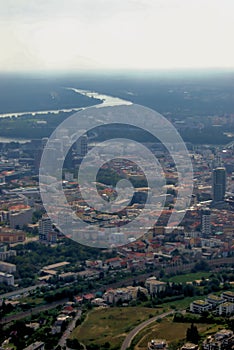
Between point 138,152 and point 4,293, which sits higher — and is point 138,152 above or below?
above

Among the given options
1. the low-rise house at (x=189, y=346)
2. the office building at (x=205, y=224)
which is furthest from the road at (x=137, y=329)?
the office building at (x=205, y=224)

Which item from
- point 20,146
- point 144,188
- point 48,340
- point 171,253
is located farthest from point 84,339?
point 20,146

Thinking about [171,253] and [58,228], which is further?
[58,228]

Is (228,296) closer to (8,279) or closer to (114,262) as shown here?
(114,262)

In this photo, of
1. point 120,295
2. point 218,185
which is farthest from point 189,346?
point 218,185

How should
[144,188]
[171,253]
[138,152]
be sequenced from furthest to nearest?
[138,152]
[144,188]
[171,253]

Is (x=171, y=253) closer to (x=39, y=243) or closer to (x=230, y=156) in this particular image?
(x=39, y=243)

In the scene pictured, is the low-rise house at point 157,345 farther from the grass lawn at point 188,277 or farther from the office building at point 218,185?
the office building at point 218,185
